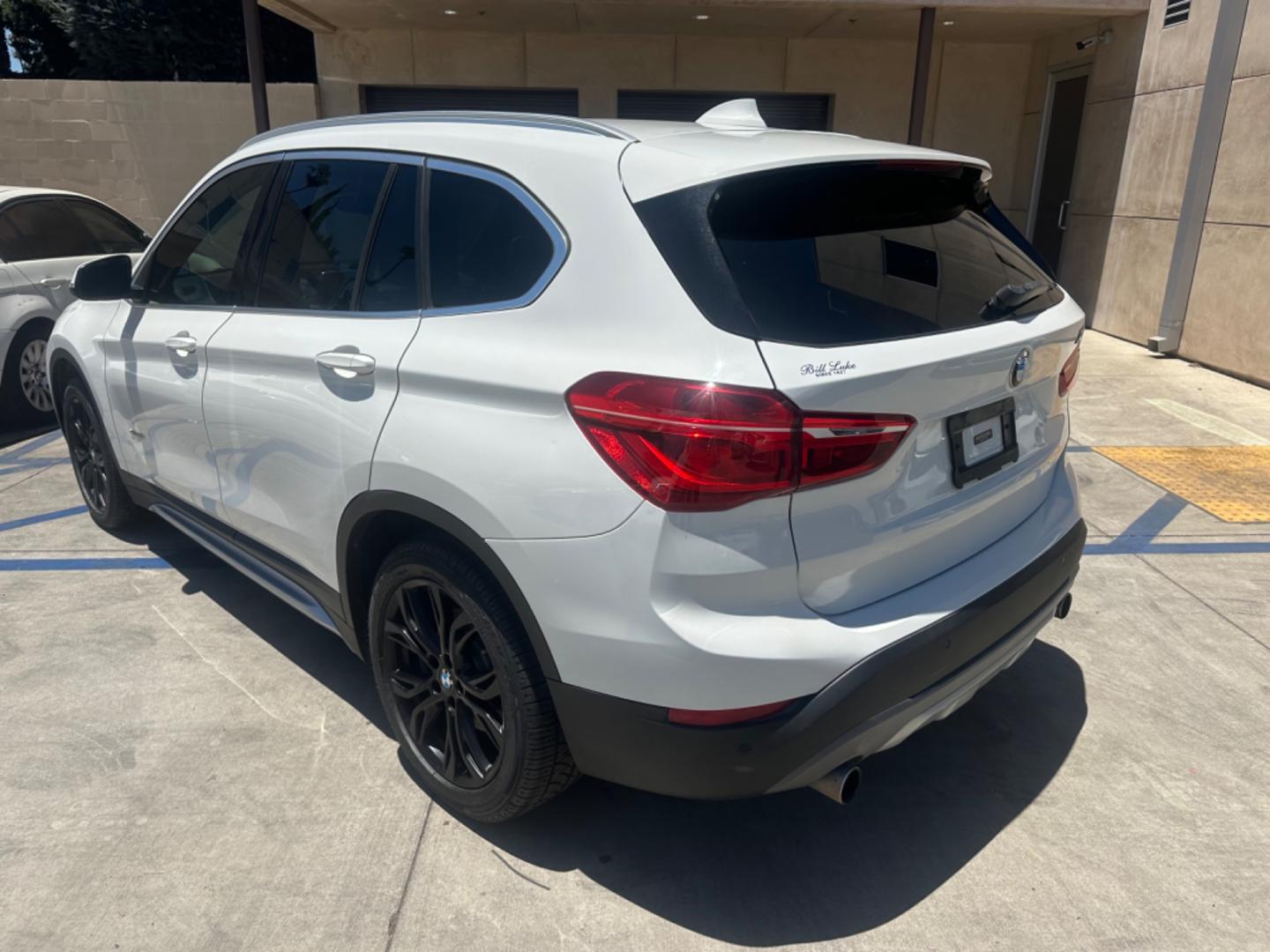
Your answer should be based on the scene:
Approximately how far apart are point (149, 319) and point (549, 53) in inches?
406

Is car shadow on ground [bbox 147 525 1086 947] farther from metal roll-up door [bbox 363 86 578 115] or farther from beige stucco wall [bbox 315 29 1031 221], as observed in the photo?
metal roll-up door [bbox 363 86 578 115]

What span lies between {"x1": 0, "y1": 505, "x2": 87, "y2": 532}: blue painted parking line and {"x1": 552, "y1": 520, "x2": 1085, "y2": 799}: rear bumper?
4.20 metres

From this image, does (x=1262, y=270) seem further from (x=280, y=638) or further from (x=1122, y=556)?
(x=280, y=638)

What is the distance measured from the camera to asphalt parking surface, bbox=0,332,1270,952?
246 centimetres

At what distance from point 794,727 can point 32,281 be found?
7.03m

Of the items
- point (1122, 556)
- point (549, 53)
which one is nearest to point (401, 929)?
point (1122, 556)

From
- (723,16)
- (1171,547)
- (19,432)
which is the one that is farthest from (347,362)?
(723,16)

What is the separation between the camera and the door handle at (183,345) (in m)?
3.52

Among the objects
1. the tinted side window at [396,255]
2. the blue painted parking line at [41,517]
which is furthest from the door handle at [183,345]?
the blue painted parking line at [41,517]

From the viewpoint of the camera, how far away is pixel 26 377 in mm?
7098

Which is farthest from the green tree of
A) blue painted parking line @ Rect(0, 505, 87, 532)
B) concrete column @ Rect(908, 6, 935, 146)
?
blue painted parking line @ Rect(0, 505, 87, 532)

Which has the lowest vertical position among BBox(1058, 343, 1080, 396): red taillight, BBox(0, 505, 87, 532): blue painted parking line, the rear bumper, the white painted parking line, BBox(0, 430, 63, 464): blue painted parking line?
BBox(0, 430, 63, 464): blue painted parking line

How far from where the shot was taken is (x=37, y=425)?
7406 millimetres

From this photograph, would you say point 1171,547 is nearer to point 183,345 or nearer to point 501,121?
point 501,121
